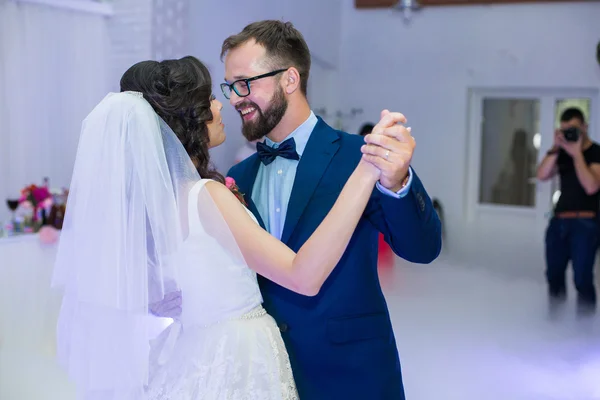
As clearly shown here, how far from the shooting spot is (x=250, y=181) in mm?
1895

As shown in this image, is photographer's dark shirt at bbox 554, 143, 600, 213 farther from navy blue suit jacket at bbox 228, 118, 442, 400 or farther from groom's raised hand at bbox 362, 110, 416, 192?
groom's raised hand at bbox 362, 110, 416, 192

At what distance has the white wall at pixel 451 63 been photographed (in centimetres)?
879

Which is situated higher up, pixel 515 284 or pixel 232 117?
pixel 232 117

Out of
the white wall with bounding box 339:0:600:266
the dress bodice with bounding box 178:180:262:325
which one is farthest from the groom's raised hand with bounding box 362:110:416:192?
the white wall with bounding box 339:0:600:266

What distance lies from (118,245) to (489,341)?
11.9 feet

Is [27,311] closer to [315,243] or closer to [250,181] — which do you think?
[250,181]

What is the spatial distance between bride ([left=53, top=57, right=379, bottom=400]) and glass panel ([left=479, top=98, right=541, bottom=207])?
8.55 m

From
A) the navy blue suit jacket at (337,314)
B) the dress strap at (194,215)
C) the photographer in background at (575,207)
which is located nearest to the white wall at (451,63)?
the photographer in background at (575,207)

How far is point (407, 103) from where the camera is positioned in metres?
9.69

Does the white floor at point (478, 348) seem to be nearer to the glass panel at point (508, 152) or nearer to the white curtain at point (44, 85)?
the white curtain at point (44, 85)

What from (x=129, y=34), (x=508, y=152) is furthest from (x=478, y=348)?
(x=508, y=152)

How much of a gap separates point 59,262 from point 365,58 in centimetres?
873

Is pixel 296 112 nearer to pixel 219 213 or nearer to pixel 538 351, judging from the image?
pixel 219 213

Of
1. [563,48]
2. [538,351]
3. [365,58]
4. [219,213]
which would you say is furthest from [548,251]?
[365,58]
